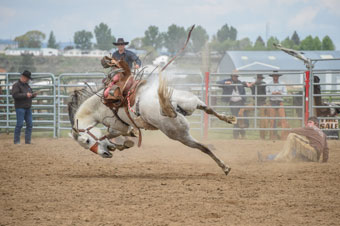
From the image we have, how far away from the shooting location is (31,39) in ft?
387

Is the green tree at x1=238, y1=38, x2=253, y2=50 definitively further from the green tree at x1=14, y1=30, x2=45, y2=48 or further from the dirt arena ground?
the dirt arena ground

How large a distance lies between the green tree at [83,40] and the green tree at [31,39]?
62.2 ft

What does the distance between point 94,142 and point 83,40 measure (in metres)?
83.3

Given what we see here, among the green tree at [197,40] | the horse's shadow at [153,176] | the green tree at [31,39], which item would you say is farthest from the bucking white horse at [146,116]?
the green tree at [31,39]

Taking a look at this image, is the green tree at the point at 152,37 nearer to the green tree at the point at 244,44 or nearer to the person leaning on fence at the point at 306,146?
the green tree at the point at 244,44

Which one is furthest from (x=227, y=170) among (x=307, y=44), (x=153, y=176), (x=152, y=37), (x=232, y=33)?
(x=232, y=33)

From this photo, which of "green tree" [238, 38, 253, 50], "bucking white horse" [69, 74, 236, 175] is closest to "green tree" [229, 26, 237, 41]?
"green tree" [238, 38, 253, 50]

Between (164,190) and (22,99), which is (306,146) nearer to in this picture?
(164,190)

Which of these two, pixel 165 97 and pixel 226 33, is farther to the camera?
pixel 226 33

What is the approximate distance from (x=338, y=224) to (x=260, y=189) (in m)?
1.52

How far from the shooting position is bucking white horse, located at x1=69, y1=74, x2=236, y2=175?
5891 millimetres

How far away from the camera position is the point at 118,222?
4004 mm

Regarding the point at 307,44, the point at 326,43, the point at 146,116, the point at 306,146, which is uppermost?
the point at 307,44

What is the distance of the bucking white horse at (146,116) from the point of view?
589 centimetres
